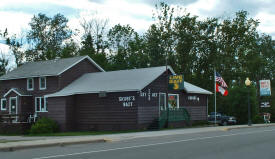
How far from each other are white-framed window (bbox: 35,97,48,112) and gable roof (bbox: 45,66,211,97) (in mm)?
2628

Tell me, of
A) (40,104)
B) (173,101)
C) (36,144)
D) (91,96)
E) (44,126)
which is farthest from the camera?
(40,104)

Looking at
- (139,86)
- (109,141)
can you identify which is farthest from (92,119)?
(109,141)

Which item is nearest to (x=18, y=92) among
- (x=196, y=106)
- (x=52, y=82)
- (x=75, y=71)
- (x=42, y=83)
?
(x=42, y=83)

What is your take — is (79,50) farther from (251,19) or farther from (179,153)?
(179,153)

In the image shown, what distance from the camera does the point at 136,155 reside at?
12.3 meters

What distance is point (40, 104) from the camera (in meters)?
36.0

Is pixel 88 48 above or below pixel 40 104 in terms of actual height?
above

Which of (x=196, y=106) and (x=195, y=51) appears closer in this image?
(x=196, y=106)

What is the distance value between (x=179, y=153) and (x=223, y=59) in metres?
43.6

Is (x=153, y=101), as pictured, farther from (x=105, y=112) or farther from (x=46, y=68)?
(x=46, y=68)

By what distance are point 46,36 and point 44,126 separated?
35.0 meters

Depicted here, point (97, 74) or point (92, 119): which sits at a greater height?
point (97, 74)

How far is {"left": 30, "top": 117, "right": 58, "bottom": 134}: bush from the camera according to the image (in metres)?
31.1

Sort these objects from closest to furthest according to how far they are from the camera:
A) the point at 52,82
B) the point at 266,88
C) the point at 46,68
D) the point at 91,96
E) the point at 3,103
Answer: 1. the point at 91,96
2. the point at 52,82
3. the point at 46,68
4. the point at 3,103
5. the point at 266,88
